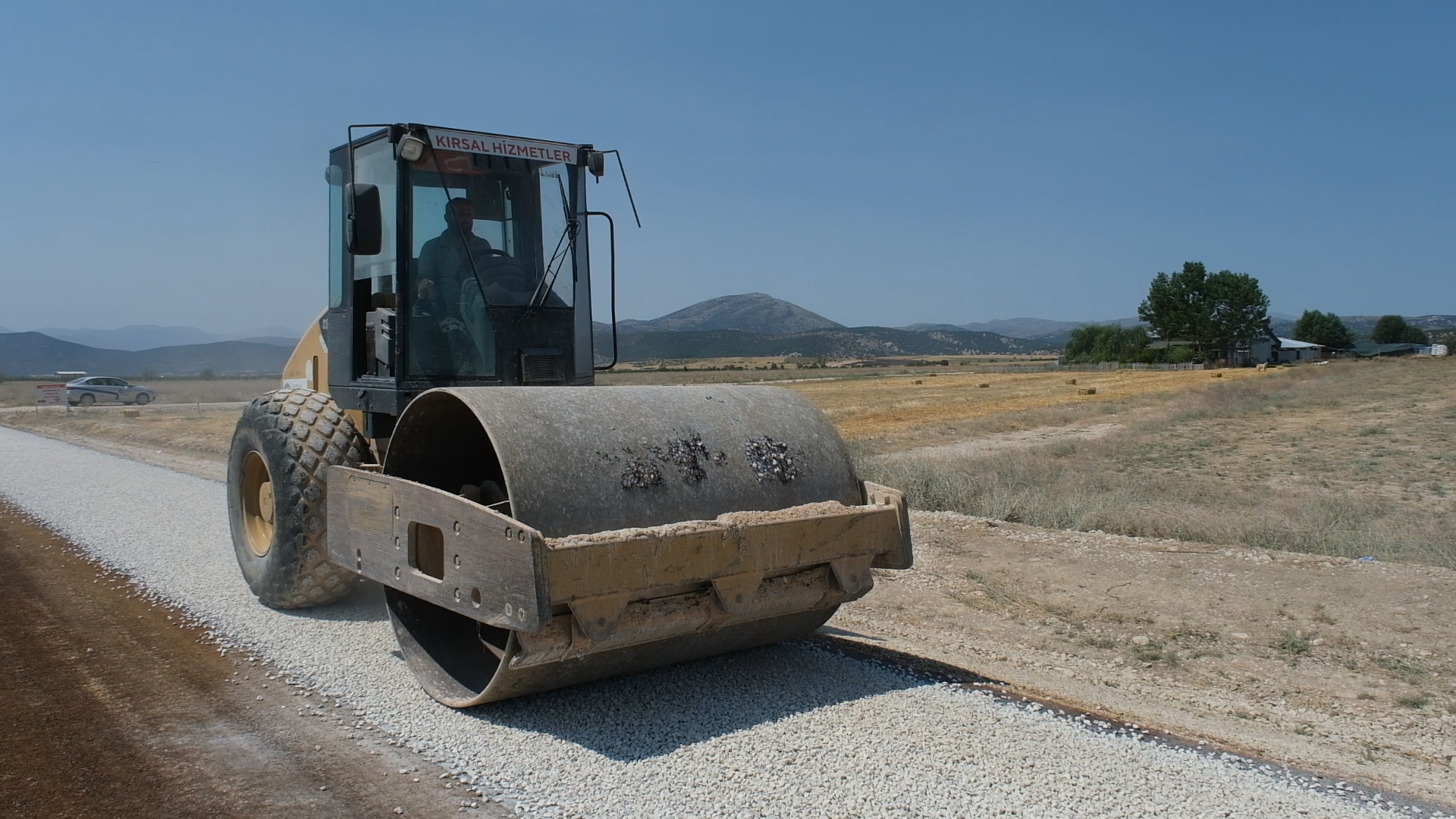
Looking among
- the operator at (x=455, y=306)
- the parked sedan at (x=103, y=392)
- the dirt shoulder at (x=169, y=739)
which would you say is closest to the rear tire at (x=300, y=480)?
the dirt shoulder at (x=169, y=739)

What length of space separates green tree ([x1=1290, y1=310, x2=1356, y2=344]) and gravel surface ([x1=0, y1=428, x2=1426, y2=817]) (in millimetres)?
139633

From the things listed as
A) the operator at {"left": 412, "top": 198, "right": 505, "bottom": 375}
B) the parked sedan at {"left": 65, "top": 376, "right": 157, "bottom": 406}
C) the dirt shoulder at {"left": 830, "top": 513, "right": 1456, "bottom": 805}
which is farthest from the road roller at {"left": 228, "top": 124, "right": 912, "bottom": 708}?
the parked sedan at {"left": 65, "top": 376, "right": 157, "bottom": 406}

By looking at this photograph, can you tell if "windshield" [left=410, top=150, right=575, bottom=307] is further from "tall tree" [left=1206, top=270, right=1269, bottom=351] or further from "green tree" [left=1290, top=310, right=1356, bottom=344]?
"green tree" [left=1290, top=310, right=1356, bottom=344]

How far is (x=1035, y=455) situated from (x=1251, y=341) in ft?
310

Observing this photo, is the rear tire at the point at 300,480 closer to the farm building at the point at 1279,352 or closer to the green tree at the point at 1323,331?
the farm building at the point at 1279,352

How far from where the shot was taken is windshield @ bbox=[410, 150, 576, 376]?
21.4 feet

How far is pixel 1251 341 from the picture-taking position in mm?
103250

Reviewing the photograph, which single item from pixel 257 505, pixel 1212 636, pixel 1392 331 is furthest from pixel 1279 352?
pixel 257 505

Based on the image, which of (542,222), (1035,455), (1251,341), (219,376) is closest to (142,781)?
(542,222)

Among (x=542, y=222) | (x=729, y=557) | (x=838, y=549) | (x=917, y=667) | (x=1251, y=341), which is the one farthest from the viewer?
(x=1251, y=341)

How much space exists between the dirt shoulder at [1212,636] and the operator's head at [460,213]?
3339mm

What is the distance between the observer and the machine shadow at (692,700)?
4.61m

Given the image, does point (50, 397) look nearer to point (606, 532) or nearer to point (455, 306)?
point (455, 306)

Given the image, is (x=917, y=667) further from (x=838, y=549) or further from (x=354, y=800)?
(x=354, y=800)
